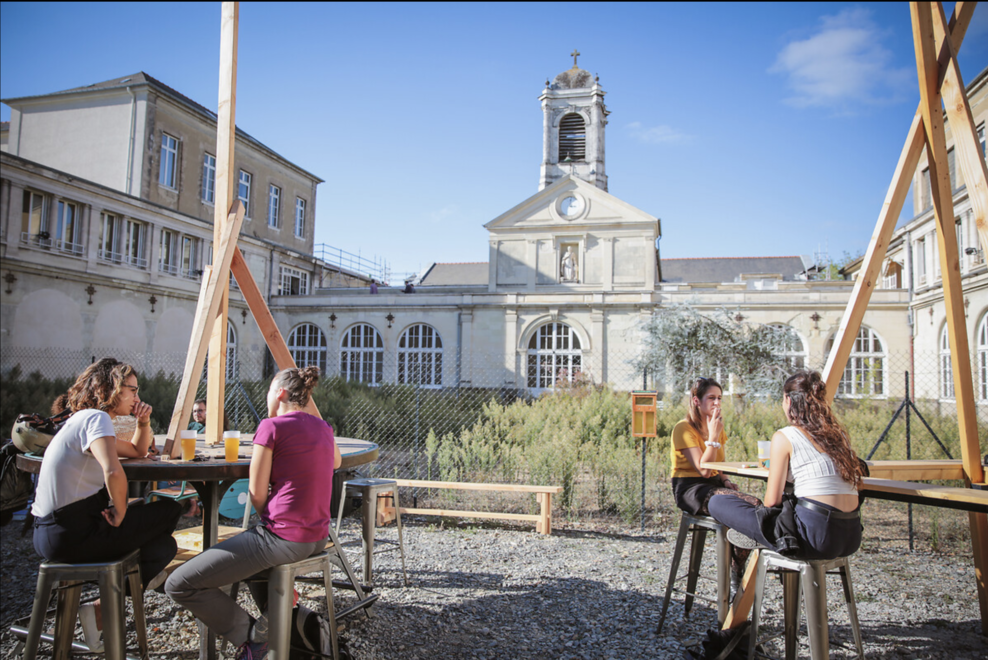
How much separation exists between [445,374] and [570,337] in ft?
16.1

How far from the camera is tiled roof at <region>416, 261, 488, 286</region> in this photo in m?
38.2

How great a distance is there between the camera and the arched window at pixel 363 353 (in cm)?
2428

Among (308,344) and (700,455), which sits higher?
(308,344)

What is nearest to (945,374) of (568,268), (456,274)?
(568,268)

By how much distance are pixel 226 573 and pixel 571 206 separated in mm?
23103

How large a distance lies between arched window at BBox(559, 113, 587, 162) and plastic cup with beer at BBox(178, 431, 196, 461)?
2776 cm

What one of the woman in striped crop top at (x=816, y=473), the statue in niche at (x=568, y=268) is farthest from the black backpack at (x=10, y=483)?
the statue in niche at (x=568, y=268)

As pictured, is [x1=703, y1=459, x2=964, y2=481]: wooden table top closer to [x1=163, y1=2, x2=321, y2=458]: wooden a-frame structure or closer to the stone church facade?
[x1=163, y1=2, x2=321, y2=458]: wooden a-frame structure

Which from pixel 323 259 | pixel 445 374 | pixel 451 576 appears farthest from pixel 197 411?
pixel 323 259

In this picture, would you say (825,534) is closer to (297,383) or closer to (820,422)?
(820,422)

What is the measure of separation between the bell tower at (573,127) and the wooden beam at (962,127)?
25671 millimetres

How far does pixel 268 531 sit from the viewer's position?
8.38 ft

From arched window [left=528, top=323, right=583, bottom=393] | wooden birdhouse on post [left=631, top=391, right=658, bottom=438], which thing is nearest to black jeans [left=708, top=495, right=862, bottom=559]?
wooden birdhouse on post [left=631, top=391, right=658, bottom=438]

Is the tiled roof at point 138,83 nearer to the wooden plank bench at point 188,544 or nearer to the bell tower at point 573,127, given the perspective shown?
the bell tower at point 573,127
